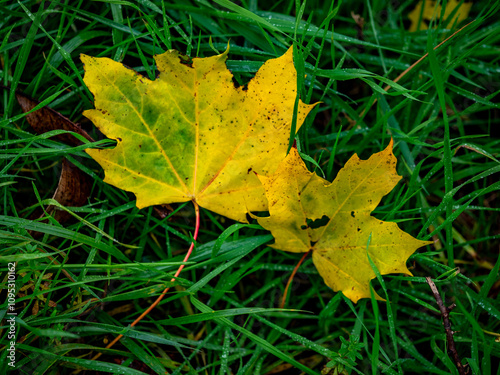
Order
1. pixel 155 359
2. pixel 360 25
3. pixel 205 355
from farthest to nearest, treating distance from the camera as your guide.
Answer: pixel 360 25 → pixel 205 355 → pixel 155 359

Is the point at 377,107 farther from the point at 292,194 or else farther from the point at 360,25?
the point at 292,194

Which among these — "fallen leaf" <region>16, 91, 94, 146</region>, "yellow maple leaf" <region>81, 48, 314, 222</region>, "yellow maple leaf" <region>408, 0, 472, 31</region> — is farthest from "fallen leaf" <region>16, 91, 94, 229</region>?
"yellow maple leaf" <region>408, 0, 472, 31</region>

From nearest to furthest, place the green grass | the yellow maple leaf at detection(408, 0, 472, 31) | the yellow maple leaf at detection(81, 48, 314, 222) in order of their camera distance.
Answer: the yellow maple leaf at detection(81, 48, 314, 222) → the green grass → the yellow maple leaf at detection(408, 0, 472, 31)

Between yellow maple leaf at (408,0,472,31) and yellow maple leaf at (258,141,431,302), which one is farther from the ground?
yellow maple leaf at (408,0,472,31)

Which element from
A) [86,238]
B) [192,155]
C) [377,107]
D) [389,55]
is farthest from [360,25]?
[86,238]

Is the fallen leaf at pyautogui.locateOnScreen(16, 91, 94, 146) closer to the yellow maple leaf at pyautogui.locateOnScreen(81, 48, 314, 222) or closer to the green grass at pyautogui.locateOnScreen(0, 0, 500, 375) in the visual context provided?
the green grass at pyautogui.locateOnScreen(0, 0, 500, 375)
